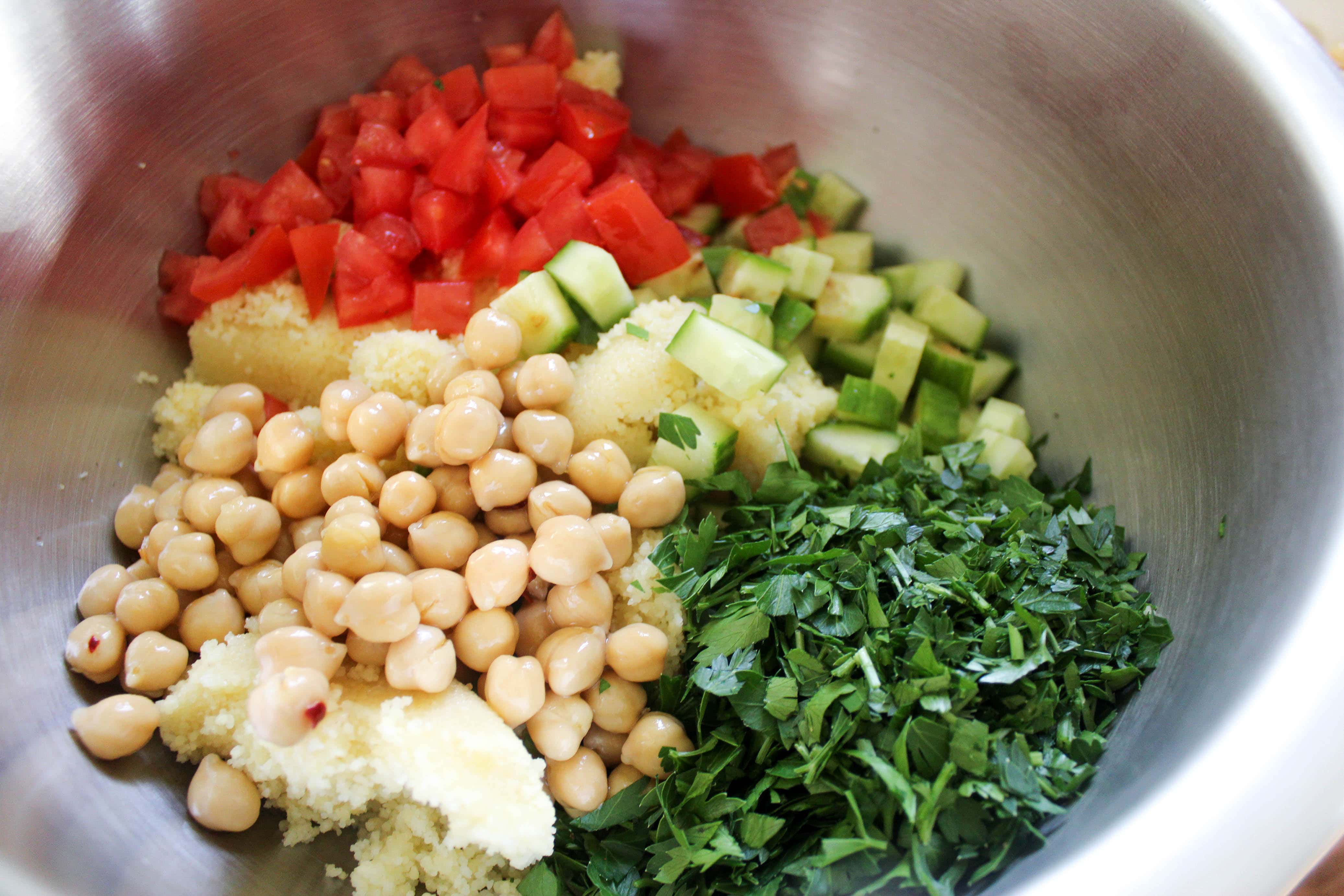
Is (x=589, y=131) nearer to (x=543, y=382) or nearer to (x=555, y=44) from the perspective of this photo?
(x=555, y=44)

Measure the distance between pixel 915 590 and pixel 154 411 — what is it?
1.52 m

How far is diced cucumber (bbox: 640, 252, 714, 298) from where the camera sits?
1.92 meters

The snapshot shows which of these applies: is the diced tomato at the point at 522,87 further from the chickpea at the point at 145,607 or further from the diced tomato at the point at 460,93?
the chickpea at the point at 145,607

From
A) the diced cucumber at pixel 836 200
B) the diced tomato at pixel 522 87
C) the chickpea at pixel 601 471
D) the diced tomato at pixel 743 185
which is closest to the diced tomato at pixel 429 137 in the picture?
the diced tomato at pixel 522 87

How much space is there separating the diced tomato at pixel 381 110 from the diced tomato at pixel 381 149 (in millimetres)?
30

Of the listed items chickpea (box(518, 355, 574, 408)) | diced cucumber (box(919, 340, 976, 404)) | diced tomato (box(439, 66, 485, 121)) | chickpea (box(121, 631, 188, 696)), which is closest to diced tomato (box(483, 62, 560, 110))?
diced tomato (box(439, 66, 485, 121))

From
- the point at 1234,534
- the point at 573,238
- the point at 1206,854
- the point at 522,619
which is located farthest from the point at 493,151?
the point at 1206,854

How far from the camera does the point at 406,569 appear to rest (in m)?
1.50

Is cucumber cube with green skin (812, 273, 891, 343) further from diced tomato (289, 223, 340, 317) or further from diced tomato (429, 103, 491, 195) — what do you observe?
diced tomato (289, 223, 340, 317)

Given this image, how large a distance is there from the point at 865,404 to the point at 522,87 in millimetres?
1023

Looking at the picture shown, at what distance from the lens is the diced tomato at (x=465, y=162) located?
1.83 m

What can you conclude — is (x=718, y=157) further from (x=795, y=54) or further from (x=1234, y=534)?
(x=1234, y=534)

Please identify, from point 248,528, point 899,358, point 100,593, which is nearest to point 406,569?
point 248,528

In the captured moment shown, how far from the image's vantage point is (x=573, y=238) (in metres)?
1.82
